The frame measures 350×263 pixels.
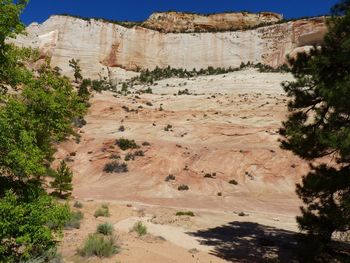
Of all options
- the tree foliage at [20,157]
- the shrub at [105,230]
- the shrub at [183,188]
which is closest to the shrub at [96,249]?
the tree foliage at [20,157]

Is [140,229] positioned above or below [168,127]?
below

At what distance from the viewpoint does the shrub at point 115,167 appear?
1282 inches

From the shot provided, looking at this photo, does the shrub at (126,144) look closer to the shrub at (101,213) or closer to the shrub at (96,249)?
the shrub at (101,213)

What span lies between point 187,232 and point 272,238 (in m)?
3.60

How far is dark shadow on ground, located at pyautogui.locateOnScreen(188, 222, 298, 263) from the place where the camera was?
14.5 metres

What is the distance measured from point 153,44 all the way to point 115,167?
5311 cm

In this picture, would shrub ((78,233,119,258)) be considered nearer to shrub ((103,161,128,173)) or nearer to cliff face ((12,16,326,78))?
shrub ((103,161,128,173))

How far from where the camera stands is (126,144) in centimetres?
3656

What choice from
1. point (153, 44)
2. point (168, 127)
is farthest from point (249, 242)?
point (153, 44)

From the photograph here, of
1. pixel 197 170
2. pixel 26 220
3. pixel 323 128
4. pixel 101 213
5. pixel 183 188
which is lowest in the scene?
pixel 183 188

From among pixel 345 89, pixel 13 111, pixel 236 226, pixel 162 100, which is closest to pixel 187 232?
pixel 236 226

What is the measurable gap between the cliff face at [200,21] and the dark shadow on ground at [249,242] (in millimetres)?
72355

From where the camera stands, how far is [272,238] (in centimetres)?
1739

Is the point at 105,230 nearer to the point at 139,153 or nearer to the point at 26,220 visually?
the point at 26,220
